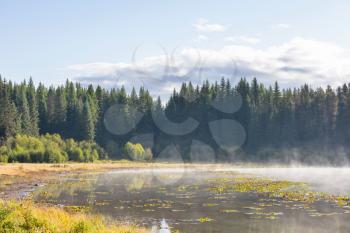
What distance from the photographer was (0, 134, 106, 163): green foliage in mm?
102938

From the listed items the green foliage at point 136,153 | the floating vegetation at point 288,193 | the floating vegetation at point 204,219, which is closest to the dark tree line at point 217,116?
the green foliage at point 136,153

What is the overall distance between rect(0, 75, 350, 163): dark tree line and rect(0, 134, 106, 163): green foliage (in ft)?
49.5

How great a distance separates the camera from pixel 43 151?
10600 centimetres

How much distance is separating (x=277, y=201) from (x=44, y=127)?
12037cm

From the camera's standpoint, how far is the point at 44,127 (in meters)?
150

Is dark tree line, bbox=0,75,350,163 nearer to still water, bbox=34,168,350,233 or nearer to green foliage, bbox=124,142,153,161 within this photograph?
green foliage, bbox=124,142,153,161

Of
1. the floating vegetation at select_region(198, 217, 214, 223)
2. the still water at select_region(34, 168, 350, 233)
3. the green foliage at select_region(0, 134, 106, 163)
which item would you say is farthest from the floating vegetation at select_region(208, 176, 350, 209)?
the green foliage at select_region(0, 134, 106, 163)

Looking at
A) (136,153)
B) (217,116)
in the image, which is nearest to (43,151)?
(136,153)

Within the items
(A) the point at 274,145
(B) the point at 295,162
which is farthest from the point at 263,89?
(B) the point at 295,162

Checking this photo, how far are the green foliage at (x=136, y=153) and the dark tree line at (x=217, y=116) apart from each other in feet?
22.4

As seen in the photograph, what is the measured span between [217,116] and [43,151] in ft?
237

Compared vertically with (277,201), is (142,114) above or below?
above

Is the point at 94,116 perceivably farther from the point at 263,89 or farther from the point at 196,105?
the point at 263,89

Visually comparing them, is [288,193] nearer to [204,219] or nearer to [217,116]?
[204,219]
